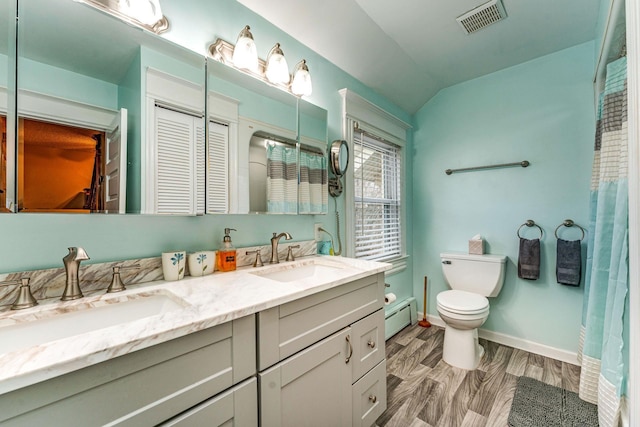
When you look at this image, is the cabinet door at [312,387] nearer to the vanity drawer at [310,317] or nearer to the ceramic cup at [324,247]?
the vanity drawer at [310,317]

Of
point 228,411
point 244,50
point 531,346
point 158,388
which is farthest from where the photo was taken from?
point 531,346

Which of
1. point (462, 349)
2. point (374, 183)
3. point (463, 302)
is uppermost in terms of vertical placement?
point (374, 183)

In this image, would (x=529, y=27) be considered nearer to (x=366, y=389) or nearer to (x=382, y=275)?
(x=382, y=275)

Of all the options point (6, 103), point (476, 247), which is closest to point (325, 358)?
point (6, 103)

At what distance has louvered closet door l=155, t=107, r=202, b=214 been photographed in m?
1.11

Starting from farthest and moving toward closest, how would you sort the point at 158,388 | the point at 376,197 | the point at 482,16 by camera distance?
the point at 376,197
the point at 482,16
the point at 158,388

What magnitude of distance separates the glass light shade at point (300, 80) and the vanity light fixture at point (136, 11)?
0.73 m

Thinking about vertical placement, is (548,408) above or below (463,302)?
below

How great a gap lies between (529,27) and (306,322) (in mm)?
2490

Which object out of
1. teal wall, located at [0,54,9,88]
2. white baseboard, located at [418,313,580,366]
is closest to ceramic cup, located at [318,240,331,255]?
teal wall, located at [0,54,9,88]

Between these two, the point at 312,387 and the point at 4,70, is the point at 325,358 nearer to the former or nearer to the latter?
the point at 312,387

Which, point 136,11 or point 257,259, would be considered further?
point 257,259

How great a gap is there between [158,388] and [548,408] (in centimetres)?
211

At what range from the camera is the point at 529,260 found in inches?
84.2
